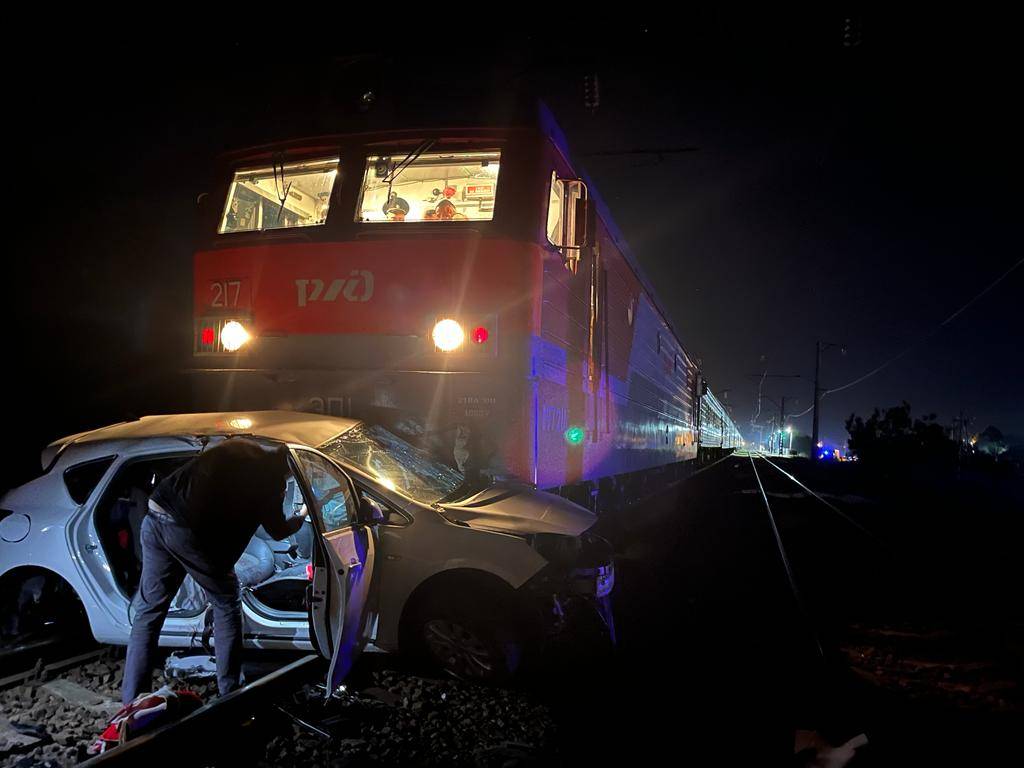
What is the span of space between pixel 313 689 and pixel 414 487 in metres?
1.26

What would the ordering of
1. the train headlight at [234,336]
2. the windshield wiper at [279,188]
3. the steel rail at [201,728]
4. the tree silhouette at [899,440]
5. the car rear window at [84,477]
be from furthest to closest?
the tree silhouette at [899,440], the windshield wiper at [279,188], the train headlight at [234,336], the car rear window at [84,477], the steel rail at [201,728]

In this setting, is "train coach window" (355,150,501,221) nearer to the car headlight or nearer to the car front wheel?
the car headlight

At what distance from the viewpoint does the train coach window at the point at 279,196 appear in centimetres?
605

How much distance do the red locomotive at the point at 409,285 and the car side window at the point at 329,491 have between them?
24.1 inches

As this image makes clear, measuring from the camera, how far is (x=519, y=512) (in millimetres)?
4422

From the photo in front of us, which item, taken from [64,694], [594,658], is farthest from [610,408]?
[64,694]

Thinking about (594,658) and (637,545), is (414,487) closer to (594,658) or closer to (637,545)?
(594,658)

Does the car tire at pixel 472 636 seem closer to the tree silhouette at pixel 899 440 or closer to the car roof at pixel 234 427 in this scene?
the car roof at pixel 234 427

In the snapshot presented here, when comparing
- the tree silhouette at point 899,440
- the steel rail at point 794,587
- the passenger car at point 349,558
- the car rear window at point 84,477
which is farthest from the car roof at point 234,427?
the tree silhouette at point 899,440

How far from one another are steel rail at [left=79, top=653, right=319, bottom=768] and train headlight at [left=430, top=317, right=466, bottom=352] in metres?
2.62

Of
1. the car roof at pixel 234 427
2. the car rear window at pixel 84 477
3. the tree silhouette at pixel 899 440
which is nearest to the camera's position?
the car roof at pixel 234 427

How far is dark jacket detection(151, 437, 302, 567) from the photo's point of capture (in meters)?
3.43

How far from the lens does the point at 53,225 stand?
11.2m

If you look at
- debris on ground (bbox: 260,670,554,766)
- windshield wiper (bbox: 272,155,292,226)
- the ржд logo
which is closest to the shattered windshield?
debris on ground (bbox: 260,670,554,766)
